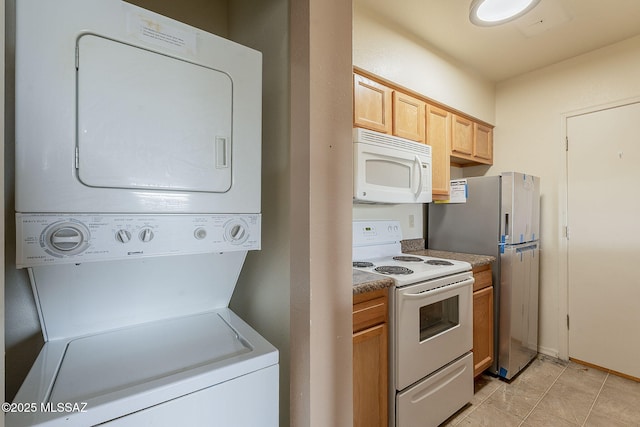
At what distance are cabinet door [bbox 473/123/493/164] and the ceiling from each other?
21.8 inches

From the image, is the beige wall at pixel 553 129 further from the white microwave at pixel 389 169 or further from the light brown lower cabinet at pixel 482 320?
the white microwave at pixel 389 169

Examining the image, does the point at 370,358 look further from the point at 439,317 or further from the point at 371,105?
the point at 371,105

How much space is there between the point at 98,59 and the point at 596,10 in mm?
2707

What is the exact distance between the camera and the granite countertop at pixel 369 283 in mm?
1346

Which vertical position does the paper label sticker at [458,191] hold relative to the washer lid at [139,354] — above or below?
above

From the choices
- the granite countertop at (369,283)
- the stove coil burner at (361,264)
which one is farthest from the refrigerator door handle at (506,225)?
the granite countertop at (369,283)

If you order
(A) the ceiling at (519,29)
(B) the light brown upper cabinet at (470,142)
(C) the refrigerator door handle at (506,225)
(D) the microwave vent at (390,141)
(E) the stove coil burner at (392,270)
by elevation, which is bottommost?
(E) the stove coil burner at (392,270)

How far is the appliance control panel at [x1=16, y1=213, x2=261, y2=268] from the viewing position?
0.67 meters

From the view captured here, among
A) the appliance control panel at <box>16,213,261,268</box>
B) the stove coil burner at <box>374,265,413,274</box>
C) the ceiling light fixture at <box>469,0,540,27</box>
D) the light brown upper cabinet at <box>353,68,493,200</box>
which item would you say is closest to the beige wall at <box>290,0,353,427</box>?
the appliance control panel at <box>16,213,261,268</box>

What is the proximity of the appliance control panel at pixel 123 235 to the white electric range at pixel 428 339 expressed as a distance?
3.08 feet

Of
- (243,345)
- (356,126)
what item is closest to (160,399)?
(243,345)

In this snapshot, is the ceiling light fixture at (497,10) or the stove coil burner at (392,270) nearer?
the ceiling light fixture at (497,10)

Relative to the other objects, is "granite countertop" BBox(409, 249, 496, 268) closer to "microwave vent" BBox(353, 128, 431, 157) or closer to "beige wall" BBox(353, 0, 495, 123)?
"microwave vent" BBox(353, 128, 431, 157)

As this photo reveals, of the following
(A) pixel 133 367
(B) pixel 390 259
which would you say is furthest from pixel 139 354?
(B) pixel 390 259
